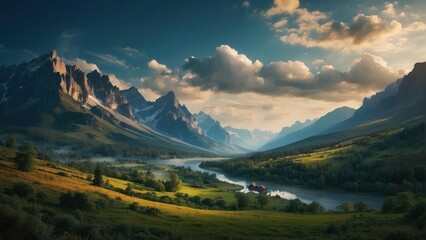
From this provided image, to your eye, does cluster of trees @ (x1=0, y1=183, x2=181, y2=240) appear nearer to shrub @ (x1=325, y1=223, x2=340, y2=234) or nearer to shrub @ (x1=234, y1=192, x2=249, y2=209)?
shrub @ (x1=325, y1=223, x2=340, y2=234)

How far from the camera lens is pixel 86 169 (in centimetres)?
16812

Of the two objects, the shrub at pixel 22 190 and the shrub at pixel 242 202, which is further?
the shrub at pixel 242 202

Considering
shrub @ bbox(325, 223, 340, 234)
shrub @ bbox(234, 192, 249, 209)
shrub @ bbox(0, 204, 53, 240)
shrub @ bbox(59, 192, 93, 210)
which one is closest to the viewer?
shrub @ bbox(0, 204, 53, 240)

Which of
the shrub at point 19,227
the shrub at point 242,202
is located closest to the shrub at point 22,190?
the shrub at point 19,227

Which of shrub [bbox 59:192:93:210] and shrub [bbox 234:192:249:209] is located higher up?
shrub [bbox 59:192:93:210]

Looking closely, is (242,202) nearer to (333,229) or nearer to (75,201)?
(333,229)

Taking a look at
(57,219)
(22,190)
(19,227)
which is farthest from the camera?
(22,190)

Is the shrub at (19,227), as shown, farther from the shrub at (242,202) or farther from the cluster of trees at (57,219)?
the shrub at (242,202)

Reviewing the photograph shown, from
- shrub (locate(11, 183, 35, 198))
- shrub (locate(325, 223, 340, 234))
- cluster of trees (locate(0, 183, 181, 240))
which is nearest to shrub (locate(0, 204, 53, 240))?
cluster of trees (locate(0, 183, 181, 240))

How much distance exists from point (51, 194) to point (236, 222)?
38.4 metres

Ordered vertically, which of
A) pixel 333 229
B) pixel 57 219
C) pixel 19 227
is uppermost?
pixel 19 227

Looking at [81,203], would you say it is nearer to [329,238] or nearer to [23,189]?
[23,189]

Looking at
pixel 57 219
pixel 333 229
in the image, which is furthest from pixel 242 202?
pixel 57 219

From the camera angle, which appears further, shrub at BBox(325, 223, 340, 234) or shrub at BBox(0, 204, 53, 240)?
shrub at BBox(325, 223, 340, 234)
